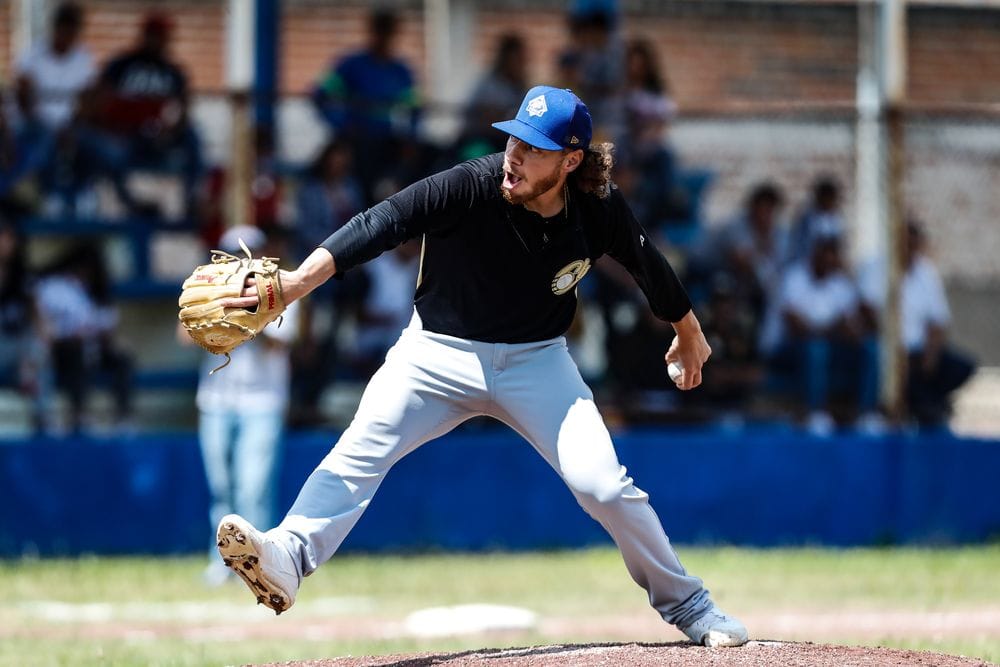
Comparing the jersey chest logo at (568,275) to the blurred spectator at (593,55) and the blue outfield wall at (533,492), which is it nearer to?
the blue outfield wall at (533,492)

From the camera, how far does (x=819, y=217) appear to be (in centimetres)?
1231

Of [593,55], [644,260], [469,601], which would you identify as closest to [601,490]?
[644,260]

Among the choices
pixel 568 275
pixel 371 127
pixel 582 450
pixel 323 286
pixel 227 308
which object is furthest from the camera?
pixel 371 127

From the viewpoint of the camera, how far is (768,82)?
19188 millimetres

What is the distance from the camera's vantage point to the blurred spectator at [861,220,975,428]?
490 inches

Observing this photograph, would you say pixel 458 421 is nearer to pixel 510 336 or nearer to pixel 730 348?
pixel 510 336

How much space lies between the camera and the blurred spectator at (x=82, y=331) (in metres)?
11.4

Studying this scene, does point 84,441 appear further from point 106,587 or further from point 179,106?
point 179,106

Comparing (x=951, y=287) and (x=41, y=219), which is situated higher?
(x=41, y=219)

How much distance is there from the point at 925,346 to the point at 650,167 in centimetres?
271

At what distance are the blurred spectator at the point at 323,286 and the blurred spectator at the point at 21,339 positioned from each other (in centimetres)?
189

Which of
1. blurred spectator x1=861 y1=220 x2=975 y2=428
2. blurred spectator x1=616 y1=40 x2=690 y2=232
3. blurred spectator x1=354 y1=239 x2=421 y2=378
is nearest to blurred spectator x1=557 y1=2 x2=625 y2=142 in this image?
blurred spectator x1=616 y1=40 x2=690 y2=232

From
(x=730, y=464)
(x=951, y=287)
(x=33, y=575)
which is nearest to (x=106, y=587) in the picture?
(x=33, y=575)

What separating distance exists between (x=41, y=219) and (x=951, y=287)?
26.7ft
